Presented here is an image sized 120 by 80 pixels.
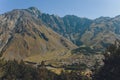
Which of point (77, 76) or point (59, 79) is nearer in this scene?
point (77, 76)

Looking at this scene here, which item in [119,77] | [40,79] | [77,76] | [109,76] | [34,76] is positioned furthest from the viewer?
[34,76]

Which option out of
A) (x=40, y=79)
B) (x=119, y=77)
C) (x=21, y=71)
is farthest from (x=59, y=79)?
(x=119, y=77)

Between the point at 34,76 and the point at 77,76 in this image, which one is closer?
the point at 77,76

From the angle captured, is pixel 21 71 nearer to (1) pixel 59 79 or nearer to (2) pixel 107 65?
(1) pixel 59 79

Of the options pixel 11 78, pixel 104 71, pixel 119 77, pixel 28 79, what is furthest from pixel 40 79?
pixel 119 77

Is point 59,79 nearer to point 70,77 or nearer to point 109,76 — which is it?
point 70,77

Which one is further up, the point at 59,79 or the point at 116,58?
the point at 116,58

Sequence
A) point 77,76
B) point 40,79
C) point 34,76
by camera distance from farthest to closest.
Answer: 1. point 34,76
2. point 40,79
3. point 77,76

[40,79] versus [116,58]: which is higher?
[116,58]

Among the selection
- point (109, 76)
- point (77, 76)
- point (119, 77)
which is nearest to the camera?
point (119, 77)

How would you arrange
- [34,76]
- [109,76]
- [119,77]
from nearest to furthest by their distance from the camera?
[119,77] → [109,76] → [34,76]
